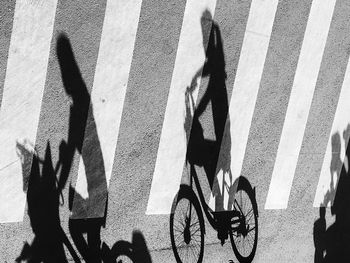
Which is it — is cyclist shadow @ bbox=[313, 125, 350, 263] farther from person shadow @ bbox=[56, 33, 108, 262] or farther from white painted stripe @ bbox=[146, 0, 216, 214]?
person shadow @ bbox=[56, 33, 108, 262]

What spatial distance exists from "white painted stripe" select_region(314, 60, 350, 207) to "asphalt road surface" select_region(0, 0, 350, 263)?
30 millimetres

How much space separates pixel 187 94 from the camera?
26.0 ft

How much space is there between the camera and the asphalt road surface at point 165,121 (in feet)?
23.7

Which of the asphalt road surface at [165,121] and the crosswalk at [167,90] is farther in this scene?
the asphalt road surface at [165,121]

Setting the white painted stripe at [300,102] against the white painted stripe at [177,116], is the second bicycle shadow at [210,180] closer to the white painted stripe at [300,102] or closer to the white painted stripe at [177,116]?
the white painted stripe at [177,116]

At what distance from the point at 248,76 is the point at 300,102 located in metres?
1.21

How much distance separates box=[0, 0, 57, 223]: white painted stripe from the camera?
7.04 metres

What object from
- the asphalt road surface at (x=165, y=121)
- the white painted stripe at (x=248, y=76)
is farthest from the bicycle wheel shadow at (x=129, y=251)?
the white painted stripe at (x=248, y=76)

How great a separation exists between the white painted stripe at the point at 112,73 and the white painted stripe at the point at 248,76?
2008mm

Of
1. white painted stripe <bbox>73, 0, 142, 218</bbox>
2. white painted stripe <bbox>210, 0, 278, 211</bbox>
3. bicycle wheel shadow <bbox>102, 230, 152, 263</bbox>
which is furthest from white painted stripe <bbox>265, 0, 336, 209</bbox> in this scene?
white painted stripe <bbox>73, 0, 142, 218</bbox>

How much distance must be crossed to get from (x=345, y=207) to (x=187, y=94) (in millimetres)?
4141

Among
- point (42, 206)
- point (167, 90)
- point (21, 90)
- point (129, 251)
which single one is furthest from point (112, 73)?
point (129, 251)

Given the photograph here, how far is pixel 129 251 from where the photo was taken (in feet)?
25.6

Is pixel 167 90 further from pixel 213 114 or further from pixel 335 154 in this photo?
pixel 335 154
